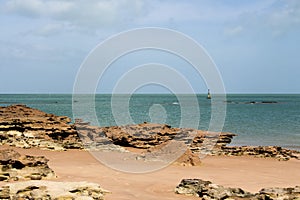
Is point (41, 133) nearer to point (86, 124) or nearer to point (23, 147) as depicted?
point (23, 147)

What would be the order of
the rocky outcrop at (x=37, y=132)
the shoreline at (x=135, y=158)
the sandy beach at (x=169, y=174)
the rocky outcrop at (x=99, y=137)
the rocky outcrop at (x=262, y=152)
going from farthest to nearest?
the rocky outcrop at (x=262, y=152)
the rocky outcrop at (x=99, y=137)
the rocky outcrop at (x=37, y=132)
the shoreline at (x=135, y=158)
the sandy beach at (x=169, y=174)

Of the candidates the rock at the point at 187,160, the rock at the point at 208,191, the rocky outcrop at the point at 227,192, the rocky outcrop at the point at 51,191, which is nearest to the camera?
the rocky outcrop at the point at 51,191

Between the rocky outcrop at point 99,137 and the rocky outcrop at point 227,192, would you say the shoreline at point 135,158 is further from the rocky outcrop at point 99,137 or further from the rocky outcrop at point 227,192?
Result: the rocky outcrop at point 227,192

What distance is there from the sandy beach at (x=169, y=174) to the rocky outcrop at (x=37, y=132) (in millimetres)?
930

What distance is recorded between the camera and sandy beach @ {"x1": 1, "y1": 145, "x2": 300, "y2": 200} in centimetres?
1052

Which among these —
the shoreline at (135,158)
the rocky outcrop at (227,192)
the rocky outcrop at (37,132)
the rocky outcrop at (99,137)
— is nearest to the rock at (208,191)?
the rocky outcrop at (227,192)

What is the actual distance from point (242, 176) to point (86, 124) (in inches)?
465

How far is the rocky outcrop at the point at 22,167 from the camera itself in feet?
34.7

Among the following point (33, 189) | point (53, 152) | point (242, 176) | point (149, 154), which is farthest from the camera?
point (53, 152)

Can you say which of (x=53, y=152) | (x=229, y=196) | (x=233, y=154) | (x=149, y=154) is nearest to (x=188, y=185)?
(x=229, y=196)

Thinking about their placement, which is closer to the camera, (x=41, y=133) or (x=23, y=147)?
(x=23, y=147)

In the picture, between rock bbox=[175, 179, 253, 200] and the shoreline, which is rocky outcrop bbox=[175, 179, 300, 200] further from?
the shoreline

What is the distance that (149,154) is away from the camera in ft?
56.9

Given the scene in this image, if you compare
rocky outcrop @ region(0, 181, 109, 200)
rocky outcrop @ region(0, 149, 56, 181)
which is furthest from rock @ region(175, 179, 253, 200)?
rocky outcrop @ region(0, 149, 56, 181)
